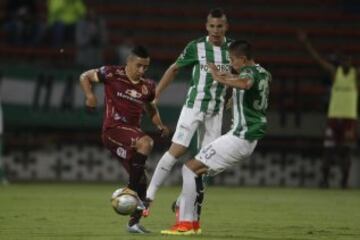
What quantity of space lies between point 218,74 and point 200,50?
189 centimetres

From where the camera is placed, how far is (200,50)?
12.8 m

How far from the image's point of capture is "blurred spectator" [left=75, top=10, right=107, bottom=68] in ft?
72.5

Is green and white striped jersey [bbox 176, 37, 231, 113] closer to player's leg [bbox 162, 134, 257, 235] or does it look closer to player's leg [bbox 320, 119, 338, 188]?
player's leg [bbox 162, 134, 257, 235]

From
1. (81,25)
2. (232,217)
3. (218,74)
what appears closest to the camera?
(218,74)

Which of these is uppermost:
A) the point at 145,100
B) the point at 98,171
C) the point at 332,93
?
the point at 145,100

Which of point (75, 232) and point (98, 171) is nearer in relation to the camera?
point (75, 232)

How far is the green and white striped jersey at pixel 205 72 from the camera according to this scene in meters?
12.7

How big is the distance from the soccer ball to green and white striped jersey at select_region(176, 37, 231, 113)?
197 cm

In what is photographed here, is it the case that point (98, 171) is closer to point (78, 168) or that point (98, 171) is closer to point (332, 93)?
point (78, 168)

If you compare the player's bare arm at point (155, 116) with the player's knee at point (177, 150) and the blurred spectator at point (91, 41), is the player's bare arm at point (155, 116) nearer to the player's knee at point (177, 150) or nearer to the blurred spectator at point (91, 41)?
the player's knee at point (177, 150)

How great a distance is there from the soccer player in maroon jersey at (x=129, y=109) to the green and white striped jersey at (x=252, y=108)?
3.49ft

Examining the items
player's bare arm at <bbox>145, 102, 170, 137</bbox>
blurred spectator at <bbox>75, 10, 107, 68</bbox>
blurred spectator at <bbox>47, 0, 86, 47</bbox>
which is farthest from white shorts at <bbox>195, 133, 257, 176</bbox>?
blurred spectator at <bbox>47, 0, 86, 47</bbox>

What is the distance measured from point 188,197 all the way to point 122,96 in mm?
1405

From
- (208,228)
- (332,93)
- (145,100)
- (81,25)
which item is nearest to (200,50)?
(145,100)
